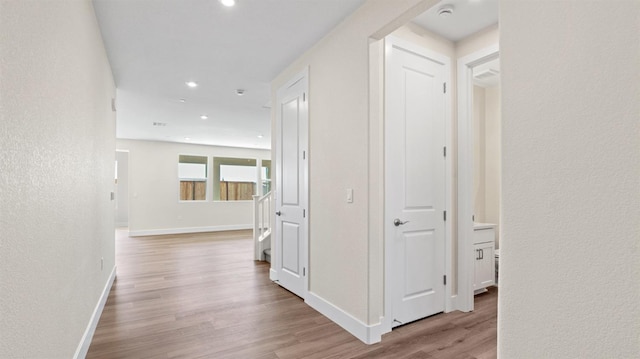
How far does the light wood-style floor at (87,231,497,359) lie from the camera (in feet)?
7.52

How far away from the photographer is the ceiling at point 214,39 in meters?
2.45

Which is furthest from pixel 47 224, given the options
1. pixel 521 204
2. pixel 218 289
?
pixel 218 289

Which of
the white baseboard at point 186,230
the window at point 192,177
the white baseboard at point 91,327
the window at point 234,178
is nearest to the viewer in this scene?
the white baseboard at point 91,327

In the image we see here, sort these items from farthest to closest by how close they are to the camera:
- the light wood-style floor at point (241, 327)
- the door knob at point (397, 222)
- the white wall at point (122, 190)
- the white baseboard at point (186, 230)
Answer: the white wall at point (122, 190), the white baseboard at point (186, 230), the door knob at point (397, 222), the light wood-style floor at point (241, 327)

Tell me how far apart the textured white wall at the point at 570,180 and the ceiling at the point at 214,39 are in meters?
1.48

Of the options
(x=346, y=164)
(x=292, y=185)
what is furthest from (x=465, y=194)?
(x=292, y=185)

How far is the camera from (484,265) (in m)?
3.48

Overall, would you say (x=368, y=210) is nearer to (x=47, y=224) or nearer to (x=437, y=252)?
(x=437, y=252)

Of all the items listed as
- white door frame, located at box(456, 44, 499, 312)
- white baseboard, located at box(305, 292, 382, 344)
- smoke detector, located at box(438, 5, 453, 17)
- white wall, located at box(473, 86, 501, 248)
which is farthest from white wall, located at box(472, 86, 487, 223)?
white baseboard, located at box(305, 292, 382, 344)

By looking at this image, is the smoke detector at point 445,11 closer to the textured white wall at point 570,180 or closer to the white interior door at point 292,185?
the textured white wall at point 570,180

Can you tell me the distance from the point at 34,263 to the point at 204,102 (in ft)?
13.4

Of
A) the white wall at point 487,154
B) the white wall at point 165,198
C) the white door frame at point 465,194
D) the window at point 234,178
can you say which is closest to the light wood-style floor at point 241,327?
the white door frame at point 465,194

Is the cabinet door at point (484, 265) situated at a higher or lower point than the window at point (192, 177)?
lower

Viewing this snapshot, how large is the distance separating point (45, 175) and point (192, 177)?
327 inches
